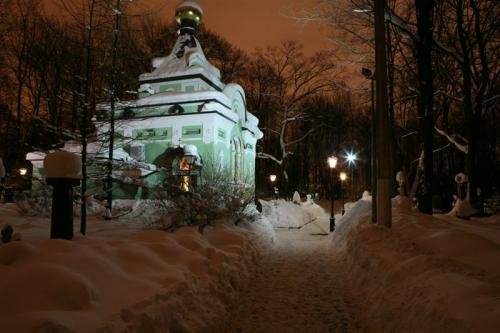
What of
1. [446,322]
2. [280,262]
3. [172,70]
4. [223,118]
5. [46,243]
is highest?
[172,70]

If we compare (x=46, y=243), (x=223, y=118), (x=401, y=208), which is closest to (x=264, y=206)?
(x=223, y=118)

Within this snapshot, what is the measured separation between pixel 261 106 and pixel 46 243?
128ft

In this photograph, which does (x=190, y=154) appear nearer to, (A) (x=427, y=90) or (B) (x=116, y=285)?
(A) (x=427, y=90)

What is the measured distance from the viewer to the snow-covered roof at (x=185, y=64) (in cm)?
2600

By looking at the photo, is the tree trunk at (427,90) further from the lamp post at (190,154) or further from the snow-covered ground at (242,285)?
the lamp post at (190,154)

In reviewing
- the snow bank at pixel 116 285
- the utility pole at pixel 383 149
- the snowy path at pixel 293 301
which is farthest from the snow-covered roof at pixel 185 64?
the snow bank at pixel 116 285

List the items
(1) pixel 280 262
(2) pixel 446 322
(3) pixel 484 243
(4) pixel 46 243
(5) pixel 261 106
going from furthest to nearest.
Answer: (5) pixel 261 106, (1) pixel 280 262, (3) pixel 484 243, (4) pixel 46 243, (2) pixel 446 322

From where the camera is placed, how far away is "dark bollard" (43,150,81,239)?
6.20m

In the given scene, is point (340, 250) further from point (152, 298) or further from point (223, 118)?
point (223, 118)

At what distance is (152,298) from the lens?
4.44 metres

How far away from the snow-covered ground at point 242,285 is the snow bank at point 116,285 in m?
0.01

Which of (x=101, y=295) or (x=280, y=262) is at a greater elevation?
(x=101, y=295)

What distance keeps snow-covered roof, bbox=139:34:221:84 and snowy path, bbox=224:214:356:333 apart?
18.2 meters

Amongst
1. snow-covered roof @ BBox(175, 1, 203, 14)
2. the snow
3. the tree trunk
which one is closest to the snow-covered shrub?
the snow
